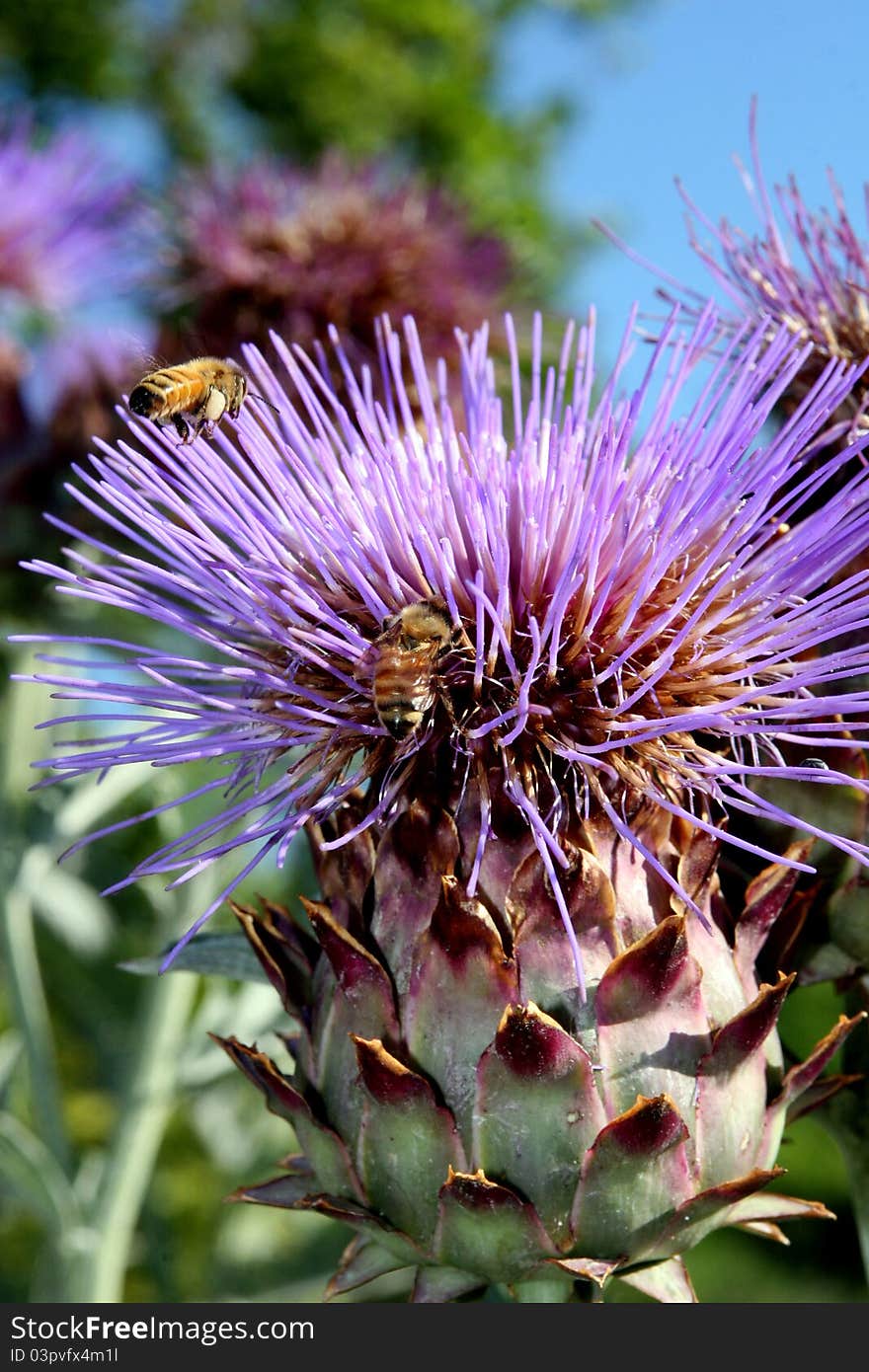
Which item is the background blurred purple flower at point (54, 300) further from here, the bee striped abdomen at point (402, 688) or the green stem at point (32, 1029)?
the bee striped abdomen at point (402, 688)

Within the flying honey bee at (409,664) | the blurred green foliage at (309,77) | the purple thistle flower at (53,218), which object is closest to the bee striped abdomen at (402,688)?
the flying honey bee at (409,664)

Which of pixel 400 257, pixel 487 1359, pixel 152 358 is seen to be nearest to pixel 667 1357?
pixel 487 1359

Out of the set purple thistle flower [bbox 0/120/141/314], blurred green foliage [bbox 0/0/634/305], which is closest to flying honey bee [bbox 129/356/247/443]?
purple thistle flower [bbox 0/120/141/314]

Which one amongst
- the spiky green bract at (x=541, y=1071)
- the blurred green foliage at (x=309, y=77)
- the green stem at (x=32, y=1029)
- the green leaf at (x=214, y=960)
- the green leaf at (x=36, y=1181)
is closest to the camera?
the spiky green bract at (x=541, y=1071)

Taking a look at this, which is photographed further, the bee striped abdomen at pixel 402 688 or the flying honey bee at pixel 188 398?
the flying honey bee at pixel 188 398

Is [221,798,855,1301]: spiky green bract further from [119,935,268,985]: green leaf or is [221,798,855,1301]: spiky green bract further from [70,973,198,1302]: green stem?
[70,973,198,1302]: green stem

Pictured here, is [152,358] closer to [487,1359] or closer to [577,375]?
[577,375]
